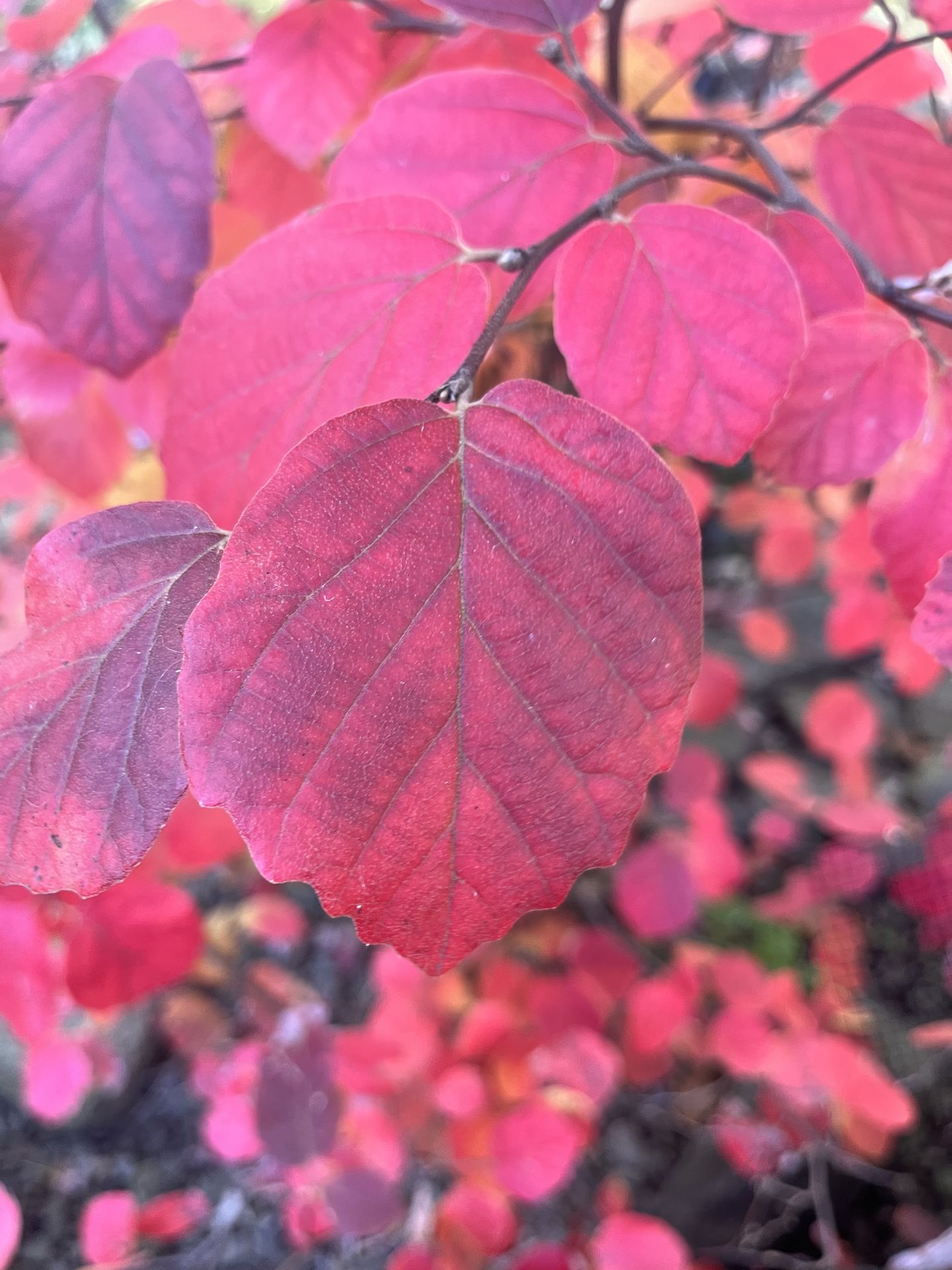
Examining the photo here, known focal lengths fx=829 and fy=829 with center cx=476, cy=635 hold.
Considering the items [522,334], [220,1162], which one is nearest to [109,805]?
[522,334]

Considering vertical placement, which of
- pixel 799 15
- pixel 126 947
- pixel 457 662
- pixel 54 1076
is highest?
pixel 799 15

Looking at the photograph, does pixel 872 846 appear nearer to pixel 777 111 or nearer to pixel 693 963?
pixel 693 963

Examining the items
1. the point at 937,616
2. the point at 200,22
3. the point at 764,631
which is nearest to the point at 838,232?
the point at 937,616

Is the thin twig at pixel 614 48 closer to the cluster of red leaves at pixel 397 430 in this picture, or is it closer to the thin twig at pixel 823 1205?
the cluster of red leaves at pixel 397 430

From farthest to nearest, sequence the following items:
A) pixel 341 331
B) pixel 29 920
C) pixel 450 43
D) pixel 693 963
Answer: pixel 693 963, pixel 29 920, pixel 450 43, pixel 341 331

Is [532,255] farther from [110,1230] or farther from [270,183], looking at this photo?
[110,1230]

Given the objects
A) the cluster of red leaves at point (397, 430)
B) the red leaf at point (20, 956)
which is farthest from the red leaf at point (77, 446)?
the red leaf at point (20, 956)
